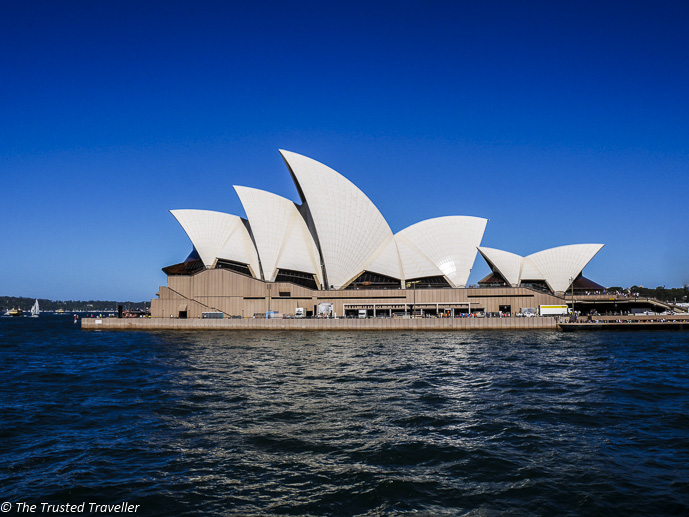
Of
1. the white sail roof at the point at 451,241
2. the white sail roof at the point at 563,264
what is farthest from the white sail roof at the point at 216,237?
the white sail roof at the point at 563,264

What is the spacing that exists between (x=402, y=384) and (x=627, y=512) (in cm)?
1097

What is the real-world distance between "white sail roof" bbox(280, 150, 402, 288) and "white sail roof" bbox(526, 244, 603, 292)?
20781 millimetres

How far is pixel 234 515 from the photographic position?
7660 mm

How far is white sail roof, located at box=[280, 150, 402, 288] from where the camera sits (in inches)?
2226

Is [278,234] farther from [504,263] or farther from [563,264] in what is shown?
[563,264]

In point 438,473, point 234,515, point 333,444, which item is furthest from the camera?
point 333,444

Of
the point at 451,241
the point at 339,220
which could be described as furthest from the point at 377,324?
the point at 451,241

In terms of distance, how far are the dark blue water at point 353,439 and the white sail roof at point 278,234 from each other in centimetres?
3575

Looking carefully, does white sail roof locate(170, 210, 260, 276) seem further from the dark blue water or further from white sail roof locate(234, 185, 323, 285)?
the dark blue water

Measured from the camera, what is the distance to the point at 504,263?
→ 63469mm

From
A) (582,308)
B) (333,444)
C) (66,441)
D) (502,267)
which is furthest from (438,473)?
(582,308)

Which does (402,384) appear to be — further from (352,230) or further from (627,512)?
(352,230)

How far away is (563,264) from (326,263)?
107 ft

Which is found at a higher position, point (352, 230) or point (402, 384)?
point (352, 230)
